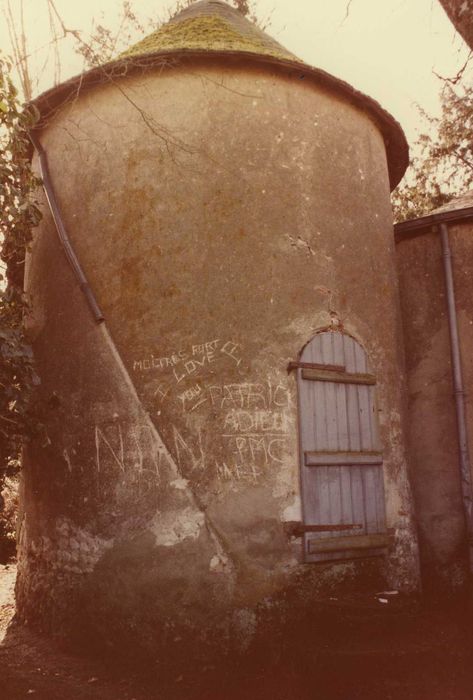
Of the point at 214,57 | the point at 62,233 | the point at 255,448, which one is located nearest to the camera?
the point at 255,448

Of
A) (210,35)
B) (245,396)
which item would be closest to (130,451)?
(245,396)

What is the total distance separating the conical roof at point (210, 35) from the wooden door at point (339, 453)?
3.51 meters

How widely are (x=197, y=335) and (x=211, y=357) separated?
28 cm

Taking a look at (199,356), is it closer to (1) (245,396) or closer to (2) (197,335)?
(2) (197,335)

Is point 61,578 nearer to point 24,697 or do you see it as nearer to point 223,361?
point 24,697

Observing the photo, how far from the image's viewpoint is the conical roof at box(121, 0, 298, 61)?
7445 millimetres

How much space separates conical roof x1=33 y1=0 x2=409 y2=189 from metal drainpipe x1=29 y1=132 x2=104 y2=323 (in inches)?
17.1

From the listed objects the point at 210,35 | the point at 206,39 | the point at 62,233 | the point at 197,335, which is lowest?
the point at 197,335

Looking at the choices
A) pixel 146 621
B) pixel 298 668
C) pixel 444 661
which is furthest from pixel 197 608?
pixel 444 661

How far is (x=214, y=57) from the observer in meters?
7.34

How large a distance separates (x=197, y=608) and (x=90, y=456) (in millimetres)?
1981

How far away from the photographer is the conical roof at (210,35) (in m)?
7.45

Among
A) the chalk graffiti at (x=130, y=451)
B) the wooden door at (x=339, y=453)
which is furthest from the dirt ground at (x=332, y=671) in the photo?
the chalk graffiti at (x=130, y=451)

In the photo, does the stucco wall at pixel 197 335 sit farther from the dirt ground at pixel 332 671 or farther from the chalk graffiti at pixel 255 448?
the dirt ground at pixel 332 671
